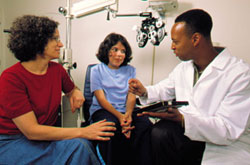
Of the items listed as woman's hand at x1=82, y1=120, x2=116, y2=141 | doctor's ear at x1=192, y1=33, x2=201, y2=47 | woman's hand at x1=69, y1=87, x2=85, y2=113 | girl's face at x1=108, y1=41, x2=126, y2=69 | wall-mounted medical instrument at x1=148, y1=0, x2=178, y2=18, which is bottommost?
woman's hand at x1=82, y1=120, x2=116, y2=141

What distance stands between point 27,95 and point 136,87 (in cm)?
72

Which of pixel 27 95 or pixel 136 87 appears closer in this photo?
pixel 27 95

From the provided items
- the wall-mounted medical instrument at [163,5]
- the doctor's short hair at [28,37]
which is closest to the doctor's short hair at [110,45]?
the wall-mounted medical instrument at [163,5]

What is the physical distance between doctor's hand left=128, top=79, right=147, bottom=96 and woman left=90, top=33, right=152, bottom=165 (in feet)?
0.61

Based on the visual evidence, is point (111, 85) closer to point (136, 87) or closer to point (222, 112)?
point (136, 87)

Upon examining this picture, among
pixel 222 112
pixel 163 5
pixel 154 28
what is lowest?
pixel 222 112

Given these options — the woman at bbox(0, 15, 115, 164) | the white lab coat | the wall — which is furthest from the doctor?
the wall

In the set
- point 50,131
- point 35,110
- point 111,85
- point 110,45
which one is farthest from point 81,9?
point 50,131

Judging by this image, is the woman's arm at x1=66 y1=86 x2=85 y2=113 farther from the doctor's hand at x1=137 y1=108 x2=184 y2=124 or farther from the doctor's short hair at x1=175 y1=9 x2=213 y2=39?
the doctor's short hair at x1=175 y1=9 x2=213 y2=39

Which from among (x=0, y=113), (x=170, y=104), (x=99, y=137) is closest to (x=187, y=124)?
(x=170, y=104)

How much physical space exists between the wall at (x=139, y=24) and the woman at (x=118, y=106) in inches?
17.5

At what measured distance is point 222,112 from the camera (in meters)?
1.06

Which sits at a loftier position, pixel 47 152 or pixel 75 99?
pixel 75 99

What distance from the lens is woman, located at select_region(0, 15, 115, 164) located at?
3.29ft
